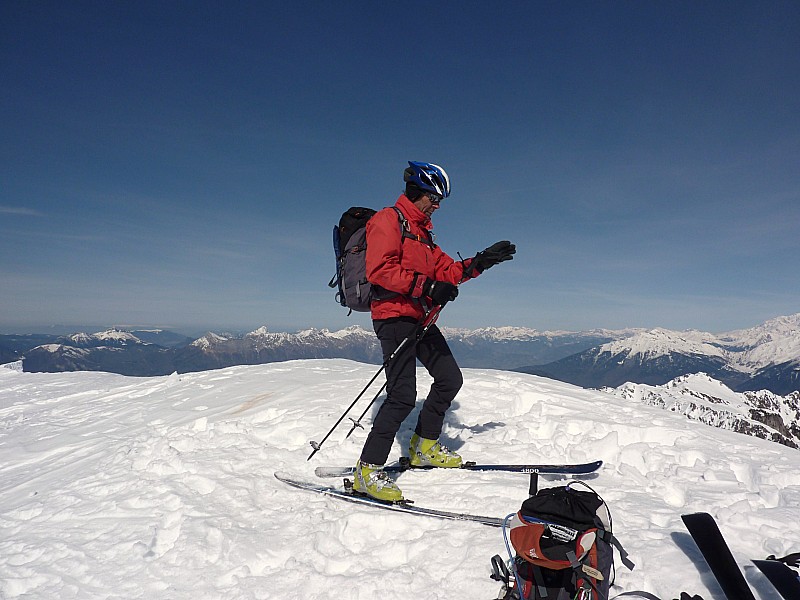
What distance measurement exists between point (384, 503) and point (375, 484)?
26cm

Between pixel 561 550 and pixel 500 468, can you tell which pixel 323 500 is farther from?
pixel 561 550

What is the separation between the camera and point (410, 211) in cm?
507

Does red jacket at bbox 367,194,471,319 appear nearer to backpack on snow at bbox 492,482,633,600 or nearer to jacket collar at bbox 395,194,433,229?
jacket collar at bbox 395,194,433,229

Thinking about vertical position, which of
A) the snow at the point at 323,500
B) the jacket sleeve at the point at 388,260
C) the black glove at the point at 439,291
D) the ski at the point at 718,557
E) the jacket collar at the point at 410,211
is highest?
the jacket collar at the point at 410,211

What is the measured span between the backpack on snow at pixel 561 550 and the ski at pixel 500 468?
2263mm

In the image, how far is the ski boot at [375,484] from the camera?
4629mm

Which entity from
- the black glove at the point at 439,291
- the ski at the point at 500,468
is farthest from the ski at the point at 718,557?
the black glove at the point at 439,291

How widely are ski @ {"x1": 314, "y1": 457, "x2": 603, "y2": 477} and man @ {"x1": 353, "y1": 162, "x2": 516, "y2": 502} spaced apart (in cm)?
16

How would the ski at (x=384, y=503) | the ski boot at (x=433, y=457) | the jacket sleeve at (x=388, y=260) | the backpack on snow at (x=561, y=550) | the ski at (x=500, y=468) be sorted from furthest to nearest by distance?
1. the ski boot at (x=433, y=457)
2. the ski at (x=500, y=468)
3. the jacket sleeve at (x=388, y=260)
4. the ski at (x=384, y=503)
5. the backpack on snow at (x=561, y=550)

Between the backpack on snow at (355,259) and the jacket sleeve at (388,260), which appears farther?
the backpack on snow at (355,259)

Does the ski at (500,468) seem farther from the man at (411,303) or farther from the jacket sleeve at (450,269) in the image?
the jacket sleeve at (450,269)

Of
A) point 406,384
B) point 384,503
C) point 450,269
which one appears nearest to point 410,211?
point 450,269

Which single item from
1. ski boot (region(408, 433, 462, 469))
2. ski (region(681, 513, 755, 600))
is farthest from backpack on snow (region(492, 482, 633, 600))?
ski boot (region(408, 433, 462, 469))

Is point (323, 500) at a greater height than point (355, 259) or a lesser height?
lesser
